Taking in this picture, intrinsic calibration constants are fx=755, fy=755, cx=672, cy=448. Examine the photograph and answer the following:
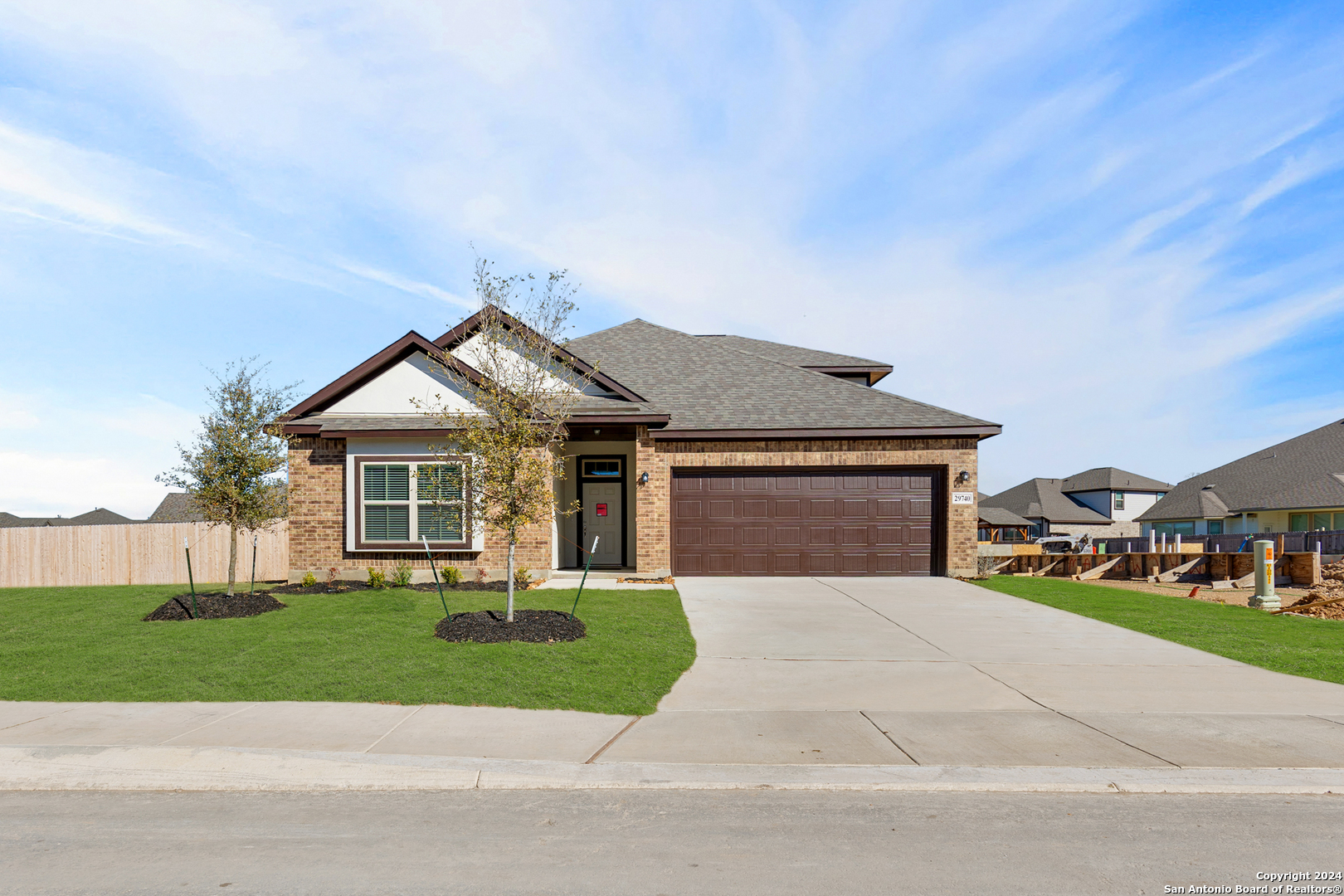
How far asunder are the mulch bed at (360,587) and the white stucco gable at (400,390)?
3.66 meters

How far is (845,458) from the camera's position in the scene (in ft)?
55.6

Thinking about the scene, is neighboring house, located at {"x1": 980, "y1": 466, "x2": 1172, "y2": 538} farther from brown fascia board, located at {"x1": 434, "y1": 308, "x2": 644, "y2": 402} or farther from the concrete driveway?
the concrete driveway

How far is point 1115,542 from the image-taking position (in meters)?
34.7

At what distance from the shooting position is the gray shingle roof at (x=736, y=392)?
56.0 feet

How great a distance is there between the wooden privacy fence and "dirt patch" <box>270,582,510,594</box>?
17.4ft

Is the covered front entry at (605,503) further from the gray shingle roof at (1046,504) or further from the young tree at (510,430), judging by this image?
the gray shingle roof at (1046,504)

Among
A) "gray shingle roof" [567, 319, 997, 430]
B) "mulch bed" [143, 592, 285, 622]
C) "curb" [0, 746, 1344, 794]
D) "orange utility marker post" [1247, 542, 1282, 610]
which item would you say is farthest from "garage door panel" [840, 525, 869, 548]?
"curb" [0, 746, 1344, 794]

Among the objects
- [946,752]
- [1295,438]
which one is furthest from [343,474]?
[1295,438]

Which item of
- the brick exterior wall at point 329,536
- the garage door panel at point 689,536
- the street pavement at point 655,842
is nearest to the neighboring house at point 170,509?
the brick exterior wall at point 329,536

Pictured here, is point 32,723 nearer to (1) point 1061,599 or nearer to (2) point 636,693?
(2) point 636,693

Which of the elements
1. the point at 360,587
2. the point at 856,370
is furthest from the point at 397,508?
the point at 856,370

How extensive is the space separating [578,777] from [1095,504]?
60.1 m

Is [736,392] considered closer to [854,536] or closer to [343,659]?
[854,536]

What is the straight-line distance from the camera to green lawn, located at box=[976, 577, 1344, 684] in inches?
380
